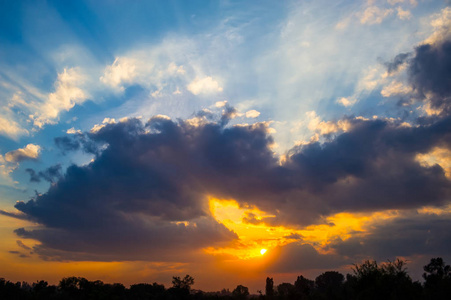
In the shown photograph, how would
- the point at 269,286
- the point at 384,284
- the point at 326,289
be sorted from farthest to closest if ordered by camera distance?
the point at 269,286 < the point at 326,289 < the point at 384,284

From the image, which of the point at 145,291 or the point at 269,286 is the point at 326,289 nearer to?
the point at 269,286

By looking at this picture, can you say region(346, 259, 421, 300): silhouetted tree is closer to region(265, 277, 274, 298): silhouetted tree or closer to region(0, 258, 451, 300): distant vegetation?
region(0, 258, 451, 300): distant vegetation

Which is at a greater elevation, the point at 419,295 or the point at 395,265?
the point at 395,265

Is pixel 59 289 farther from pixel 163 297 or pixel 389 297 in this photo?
pixel 389 297

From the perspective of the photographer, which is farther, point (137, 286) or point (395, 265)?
point (137, 286)

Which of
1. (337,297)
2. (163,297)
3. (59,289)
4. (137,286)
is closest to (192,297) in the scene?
(163,297)

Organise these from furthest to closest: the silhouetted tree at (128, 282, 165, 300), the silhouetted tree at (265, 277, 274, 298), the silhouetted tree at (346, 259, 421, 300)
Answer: the silhouetted tree at (265, 277, 274, 298) < the silhouetted tree at (128, 282, 165, 300) < the silhouetted tree at (346, 259, 421, 300)

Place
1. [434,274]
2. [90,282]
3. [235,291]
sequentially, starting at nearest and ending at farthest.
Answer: [434,274], [90,282], [235,291]

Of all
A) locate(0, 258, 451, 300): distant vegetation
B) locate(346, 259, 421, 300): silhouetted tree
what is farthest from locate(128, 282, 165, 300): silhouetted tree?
locate(346, 259, 421, 300): silhouetted tree

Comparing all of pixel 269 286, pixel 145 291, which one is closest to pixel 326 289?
pixel 269 286

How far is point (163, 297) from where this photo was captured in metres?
142

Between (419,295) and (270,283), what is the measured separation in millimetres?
128012

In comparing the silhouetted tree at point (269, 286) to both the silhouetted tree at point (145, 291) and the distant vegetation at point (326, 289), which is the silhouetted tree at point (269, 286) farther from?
the silhouetted tree at point (145, 291)

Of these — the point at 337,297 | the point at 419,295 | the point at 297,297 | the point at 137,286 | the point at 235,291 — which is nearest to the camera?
the point at 419,295
